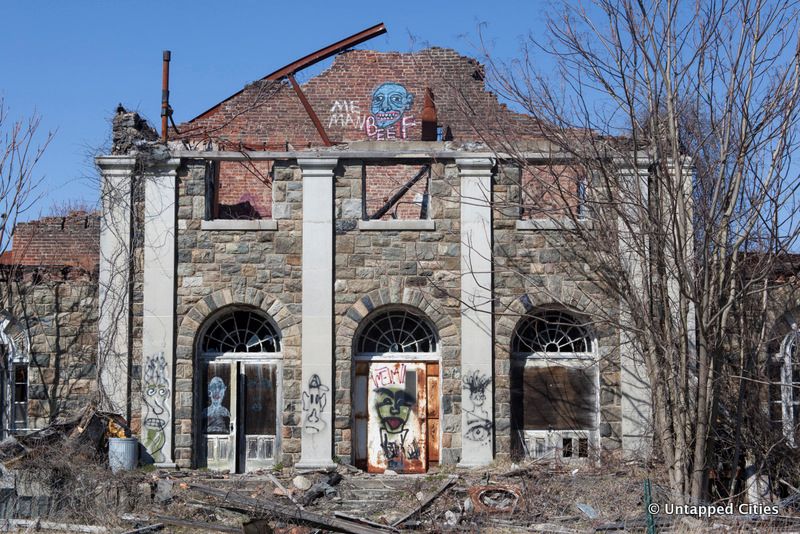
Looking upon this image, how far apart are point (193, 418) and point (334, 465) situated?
8.51 ft

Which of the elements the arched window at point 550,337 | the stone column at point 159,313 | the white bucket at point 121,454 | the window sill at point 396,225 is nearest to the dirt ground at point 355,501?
the white bucket at point 121,454

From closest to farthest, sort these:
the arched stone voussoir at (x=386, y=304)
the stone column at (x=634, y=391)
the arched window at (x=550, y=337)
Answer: the stone column at (x=634, y=391)
the arched stone voussoir at (x=386, y=304)
the arched window at (x=550, y=337)

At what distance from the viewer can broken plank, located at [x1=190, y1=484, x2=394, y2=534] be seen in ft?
47.0

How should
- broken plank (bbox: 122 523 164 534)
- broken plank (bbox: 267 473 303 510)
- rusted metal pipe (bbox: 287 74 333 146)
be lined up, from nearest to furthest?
broken plank (bbox: 122 523 164 534)
broken plank (bbox: 267 473 303 510)
rusted metal pipe (bbox: 287 74 333 146)

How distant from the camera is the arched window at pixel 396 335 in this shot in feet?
61.5

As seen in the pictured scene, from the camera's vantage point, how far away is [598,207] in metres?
16.8

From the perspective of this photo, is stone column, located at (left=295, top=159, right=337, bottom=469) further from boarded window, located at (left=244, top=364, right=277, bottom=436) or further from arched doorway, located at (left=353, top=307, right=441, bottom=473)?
boarded window, located at (left=244, top=364, right=277, bottom=436)

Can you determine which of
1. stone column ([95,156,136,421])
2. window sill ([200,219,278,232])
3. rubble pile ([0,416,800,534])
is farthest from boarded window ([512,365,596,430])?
stone column ([95,156,136,421])

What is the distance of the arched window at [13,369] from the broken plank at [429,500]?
7.90 metres

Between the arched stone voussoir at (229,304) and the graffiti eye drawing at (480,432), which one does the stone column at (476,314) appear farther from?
the arched stone voussoir at (229,304)

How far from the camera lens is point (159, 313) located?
1838 cm

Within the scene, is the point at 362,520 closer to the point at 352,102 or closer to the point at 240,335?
the point at 240,335

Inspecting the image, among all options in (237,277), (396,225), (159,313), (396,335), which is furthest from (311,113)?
(159,313)

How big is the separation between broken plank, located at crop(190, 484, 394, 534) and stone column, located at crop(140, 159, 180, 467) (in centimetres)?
285
